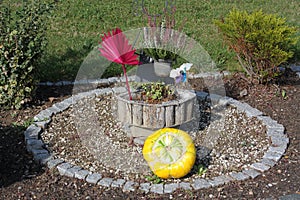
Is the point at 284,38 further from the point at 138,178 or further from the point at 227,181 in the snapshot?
the point at 138,178

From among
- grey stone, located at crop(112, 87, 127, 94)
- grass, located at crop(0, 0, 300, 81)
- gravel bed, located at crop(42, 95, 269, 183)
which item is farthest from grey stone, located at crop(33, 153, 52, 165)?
grass, located at crop(0, 0, 300, 81)

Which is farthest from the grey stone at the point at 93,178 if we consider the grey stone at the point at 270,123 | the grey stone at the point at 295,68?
the grey stone at the point at 295,68

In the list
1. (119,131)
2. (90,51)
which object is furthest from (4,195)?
(90,51)

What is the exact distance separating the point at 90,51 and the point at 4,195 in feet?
13.0

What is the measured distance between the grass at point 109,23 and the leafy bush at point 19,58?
2.83ft

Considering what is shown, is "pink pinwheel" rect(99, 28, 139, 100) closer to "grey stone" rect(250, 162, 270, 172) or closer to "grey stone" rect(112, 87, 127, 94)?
"grey stone" rect(250, 162, 270, 172)

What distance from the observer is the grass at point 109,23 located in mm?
7363

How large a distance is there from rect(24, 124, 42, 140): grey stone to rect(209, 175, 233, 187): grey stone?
6.86 ft

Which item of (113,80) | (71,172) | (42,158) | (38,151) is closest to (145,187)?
(71,172)

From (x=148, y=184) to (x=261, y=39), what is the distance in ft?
9.03

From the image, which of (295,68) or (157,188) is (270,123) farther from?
(295,68)

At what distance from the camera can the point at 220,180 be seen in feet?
14.4

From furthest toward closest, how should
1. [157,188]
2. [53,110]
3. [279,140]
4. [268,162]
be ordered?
[53,110], [279,140], [268,162], [157,188]

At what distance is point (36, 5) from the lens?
20.6ft
